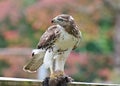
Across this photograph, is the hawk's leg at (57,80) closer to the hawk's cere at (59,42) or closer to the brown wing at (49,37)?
the hawk's cere at (59,42)

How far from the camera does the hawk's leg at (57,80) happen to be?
10.5ft

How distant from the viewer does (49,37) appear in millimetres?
3270

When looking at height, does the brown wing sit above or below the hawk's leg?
above

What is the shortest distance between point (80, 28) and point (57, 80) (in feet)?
26.4

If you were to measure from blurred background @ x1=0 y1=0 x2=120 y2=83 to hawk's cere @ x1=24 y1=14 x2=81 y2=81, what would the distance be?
6.83m

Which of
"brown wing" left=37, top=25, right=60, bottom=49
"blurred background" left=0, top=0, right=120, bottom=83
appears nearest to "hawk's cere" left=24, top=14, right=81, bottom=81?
"brown wing" left=37, top=25, right=60, bottom=49

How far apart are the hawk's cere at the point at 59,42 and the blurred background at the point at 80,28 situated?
269 inches

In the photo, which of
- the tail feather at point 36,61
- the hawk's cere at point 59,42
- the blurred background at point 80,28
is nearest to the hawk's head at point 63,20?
the hawk's cere at point 59,42

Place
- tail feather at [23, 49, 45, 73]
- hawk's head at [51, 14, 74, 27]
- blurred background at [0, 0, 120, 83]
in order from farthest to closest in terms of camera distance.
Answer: blurred background at [0, 0, 120, 83] < tail feather at [23, 49, 45, 73] < hawk's head at [51, 14, 74, 27]

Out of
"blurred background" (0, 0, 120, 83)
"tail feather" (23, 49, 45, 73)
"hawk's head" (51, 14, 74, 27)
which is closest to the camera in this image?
"hawk's head" (51, 14, 74, 27)

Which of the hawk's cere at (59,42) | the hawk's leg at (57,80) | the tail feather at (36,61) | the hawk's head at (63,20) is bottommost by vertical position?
the hawk's leg at (57,80)

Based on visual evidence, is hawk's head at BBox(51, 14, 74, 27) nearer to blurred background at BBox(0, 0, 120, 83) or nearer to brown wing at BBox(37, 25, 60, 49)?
brown wing at BBox(37, 25, 60, 49)

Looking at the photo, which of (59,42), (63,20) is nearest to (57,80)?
(59,42)

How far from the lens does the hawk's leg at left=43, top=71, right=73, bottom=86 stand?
320cm
